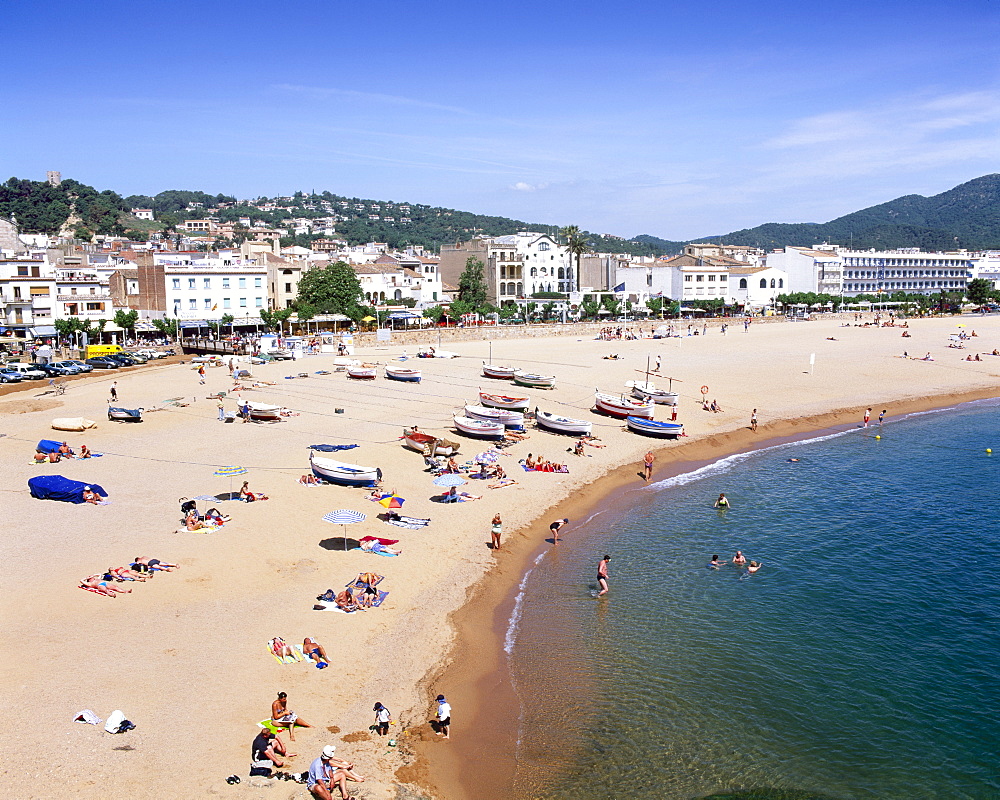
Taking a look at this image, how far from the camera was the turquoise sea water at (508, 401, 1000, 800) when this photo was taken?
13766 mm

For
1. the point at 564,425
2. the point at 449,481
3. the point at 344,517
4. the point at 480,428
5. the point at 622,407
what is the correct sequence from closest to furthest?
1. the point at 344,517
2. the point at 449,481
3. the point at 480,428
4. the point at 564,425
5. the point at 622,407

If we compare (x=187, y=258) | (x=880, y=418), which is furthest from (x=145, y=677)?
(x=187, y=258)

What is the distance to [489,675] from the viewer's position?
16.1m

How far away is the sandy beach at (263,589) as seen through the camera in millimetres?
12562

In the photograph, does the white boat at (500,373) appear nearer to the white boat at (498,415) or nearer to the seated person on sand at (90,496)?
the white boat at (498,415)

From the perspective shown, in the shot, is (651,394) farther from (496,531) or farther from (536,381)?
(496,531)

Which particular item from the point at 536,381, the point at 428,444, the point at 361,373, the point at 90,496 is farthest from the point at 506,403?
the point at 90,496

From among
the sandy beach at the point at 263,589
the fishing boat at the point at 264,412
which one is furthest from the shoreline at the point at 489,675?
the fishing boat at the point at 264,412

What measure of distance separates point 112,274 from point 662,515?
7400cm

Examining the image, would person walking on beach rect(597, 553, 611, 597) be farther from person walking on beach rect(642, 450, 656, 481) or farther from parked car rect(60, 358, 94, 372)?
parked car rect(60, 358, 94, 372)

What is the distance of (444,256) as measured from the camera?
369 ft

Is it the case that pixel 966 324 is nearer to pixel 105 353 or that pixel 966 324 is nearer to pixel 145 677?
pixel 105 353

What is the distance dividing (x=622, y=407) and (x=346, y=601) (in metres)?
23.9

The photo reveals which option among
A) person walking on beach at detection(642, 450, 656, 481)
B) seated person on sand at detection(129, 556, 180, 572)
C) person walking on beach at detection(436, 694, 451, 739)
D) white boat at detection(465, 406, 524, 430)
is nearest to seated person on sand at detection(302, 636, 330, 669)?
person walking on beach at detection(436, 694, 451, 739)
